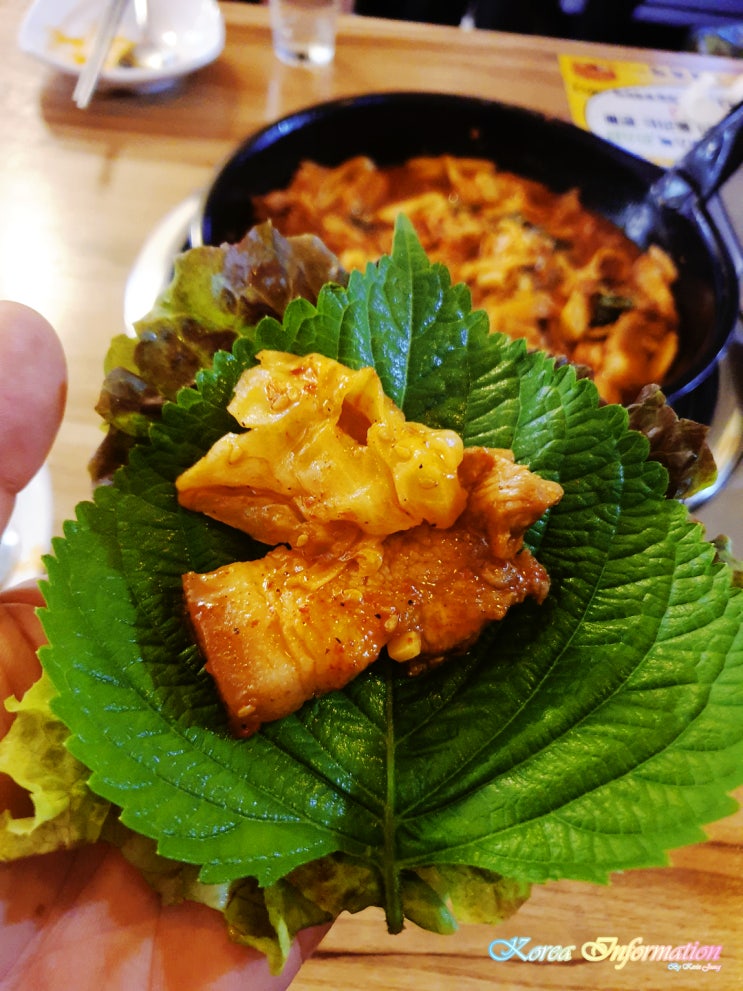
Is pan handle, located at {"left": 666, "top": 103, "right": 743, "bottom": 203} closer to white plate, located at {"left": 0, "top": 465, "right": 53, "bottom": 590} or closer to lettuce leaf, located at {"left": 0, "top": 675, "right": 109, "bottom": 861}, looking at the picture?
white plate, located at {"left": 0, "top": 465, "right": 53, "bottom": 590}

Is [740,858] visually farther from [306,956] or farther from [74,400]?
[74,400]

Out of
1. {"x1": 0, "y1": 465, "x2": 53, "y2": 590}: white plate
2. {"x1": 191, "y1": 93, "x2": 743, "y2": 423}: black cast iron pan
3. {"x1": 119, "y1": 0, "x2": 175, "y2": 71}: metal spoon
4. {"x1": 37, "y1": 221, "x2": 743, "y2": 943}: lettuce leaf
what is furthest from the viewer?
{"x1": 119, "y1": 0, "x2": 175, "y2": 71}: metal spoon

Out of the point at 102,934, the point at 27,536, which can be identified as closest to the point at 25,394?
the point at 27,536

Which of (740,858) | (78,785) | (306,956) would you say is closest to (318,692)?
(78,785)

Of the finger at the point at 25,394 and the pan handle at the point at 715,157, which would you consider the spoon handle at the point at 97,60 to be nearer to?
the finger at the point at 25,394

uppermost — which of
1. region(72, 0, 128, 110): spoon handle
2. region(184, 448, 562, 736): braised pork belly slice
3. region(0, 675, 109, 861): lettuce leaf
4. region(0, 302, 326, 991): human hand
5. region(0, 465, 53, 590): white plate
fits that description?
region(184, 448, 562, 736): braised pork belly slice

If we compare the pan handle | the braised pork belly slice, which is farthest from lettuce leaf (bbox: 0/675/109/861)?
the pan handle

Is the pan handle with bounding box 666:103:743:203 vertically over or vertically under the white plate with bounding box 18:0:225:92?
over

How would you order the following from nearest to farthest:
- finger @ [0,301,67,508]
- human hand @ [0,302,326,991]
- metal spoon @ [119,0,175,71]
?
1. human hand @ [0,302,326,991]
2. finger @ [0,301,67,508]
3. metal spoon @ [119,0,175,71]

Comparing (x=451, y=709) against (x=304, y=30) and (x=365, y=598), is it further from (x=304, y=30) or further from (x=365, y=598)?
(x=304, y=30)
